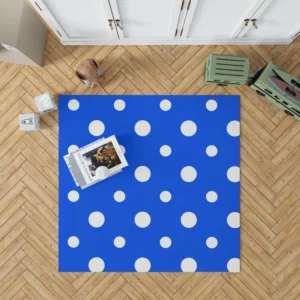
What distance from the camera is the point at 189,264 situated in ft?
9.99

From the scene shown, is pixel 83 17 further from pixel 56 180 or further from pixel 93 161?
pixel 56 180

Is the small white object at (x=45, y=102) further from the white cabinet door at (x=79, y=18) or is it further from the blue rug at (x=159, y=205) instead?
the white cabinet door at (x=79, y=18)

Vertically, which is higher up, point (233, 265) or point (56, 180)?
point (56, 180)

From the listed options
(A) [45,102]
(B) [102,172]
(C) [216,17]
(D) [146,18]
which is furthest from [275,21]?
(A) [45,102]

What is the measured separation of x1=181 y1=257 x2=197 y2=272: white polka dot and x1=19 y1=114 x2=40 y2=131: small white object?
168 cm

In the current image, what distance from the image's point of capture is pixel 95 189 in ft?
9.94

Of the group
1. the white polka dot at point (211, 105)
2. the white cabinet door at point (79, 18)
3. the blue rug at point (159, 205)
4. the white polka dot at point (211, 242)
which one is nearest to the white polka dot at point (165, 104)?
the blue rug at point (159, 205)

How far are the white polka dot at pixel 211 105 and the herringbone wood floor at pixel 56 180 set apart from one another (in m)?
0.11

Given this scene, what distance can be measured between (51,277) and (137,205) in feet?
3.14

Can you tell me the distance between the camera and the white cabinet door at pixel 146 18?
232cm

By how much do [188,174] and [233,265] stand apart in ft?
2.82

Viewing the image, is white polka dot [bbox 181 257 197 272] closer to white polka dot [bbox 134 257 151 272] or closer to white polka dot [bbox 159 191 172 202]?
white polka dot [bbox 134 257 151 272]

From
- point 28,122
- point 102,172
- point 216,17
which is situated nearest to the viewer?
point 216,17

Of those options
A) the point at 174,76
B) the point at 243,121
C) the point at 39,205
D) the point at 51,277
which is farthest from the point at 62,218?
the point at 243,121
